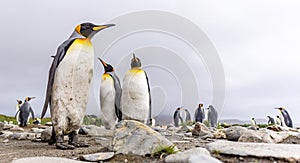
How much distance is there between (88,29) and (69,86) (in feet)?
3.43

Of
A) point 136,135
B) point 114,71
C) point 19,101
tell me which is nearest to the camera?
point 136,135

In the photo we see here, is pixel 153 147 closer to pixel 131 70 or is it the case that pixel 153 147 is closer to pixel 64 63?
pixel 64 63

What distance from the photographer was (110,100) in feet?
25.7

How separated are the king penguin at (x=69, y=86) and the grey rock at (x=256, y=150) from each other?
7.49 ft

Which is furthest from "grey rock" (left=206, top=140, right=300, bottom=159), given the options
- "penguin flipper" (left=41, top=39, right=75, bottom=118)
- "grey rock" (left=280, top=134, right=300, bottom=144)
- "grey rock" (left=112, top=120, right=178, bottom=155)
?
"penguin flipper" (left=41, top=39, right=75, bottom=118)

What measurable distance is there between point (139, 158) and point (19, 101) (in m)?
20.8

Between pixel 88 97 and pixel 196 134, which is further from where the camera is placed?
pixel 196 134

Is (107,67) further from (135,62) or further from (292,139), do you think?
(292,139)

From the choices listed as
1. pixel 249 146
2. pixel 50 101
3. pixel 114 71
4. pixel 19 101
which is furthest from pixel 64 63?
pixel 19 101

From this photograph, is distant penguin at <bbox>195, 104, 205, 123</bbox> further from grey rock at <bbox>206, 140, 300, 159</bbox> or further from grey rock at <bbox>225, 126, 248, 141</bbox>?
grey rock at <bbox>206, 140, 300, 159</bbox>

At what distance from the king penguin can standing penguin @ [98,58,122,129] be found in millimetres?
3161

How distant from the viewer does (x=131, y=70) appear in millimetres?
7215

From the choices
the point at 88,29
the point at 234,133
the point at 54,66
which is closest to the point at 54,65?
the point at 54,66

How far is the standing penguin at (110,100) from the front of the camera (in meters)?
7.79
